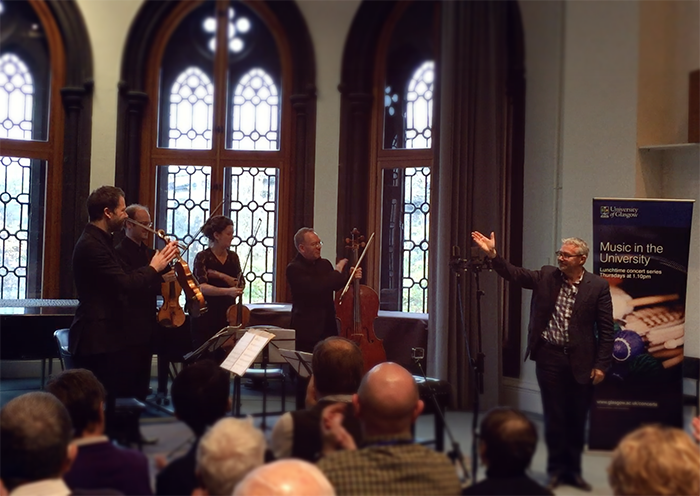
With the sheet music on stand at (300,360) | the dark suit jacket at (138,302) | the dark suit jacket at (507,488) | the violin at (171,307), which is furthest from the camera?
the violin at (171,307)

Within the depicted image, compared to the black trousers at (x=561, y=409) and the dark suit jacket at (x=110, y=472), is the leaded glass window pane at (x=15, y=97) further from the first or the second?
the dark suit jacket at (x=110, y=472)

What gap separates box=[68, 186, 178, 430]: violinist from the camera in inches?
144

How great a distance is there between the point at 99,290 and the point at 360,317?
186 cm

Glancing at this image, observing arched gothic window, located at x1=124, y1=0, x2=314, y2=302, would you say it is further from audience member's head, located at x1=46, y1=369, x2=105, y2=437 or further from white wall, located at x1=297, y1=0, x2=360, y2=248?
audience member's head, located at x1=46, y1=369, x2=105, y2=437

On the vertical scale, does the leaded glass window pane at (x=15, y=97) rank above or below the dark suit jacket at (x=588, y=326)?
above

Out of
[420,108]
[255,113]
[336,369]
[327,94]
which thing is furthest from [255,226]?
[336,369]

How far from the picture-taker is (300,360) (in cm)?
348

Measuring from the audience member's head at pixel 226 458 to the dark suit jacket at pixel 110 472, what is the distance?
0.25m

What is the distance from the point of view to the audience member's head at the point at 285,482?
138cm

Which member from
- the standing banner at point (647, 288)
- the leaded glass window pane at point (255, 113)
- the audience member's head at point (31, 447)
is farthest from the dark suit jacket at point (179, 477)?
the leaded glass window pane at point (255, 113)

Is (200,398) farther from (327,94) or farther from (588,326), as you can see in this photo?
(327,94)

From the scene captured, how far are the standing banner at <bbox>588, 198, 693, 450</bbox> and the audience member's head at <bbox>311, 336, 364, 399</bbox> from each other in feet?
7.48

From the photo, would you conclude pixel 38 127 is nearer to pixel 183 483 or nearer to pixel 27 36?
pixel 27 36

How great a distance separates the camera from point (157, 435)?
2428 millimetres
